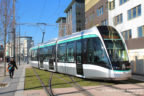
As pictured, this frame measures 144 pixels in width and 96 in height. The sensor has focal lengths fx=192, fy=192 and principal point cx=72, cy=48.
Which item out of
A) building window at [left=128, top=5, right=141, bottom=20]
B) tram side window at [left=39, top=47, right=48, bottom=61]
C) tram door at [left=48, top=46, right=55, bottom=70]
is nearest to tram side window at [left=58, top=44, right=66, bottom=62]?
tram door at [left=48, top=46, right=55, bottom=70]

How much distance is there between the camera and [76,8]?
201 feet

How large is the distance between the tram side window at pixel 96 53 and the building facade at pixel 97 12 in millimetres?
19610

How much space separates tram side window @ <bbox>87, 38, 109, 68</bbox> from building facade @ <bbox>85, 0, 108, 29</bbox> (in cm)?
1961

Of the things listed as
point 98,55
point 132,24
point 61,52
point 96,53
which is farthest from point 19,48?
point 98,55

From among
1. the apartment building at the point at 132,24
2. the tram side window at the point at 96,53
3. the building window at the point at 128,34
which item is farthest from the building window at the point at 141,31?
the tram side window at the point at 96,53

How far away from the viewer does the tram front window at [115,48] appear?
10.9m

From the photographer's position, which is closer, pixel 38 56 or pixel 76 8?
pixel 38 56

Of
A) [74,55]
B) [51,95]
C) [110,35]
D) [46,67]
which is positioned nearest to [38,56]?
[46,67]

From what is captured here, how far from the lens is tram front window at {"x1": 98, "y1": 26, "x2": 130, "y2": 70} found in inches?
428

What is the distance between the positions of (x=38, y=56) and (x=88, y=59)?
524 inches

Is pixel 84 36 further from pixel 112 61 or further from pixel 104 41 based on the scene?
pixel 112 61

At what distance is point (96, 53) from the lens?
11641 millimetres

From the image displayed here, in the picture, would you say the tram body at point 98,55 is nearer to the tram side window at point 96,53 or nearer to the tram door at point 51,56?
the tram side window at point 96,53

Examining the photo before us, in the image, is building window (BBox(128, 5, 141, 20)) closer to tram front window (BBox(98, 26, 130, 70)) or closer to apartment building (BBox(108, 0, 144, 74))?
apartment building (BBox(108, 0, 144, 74))
